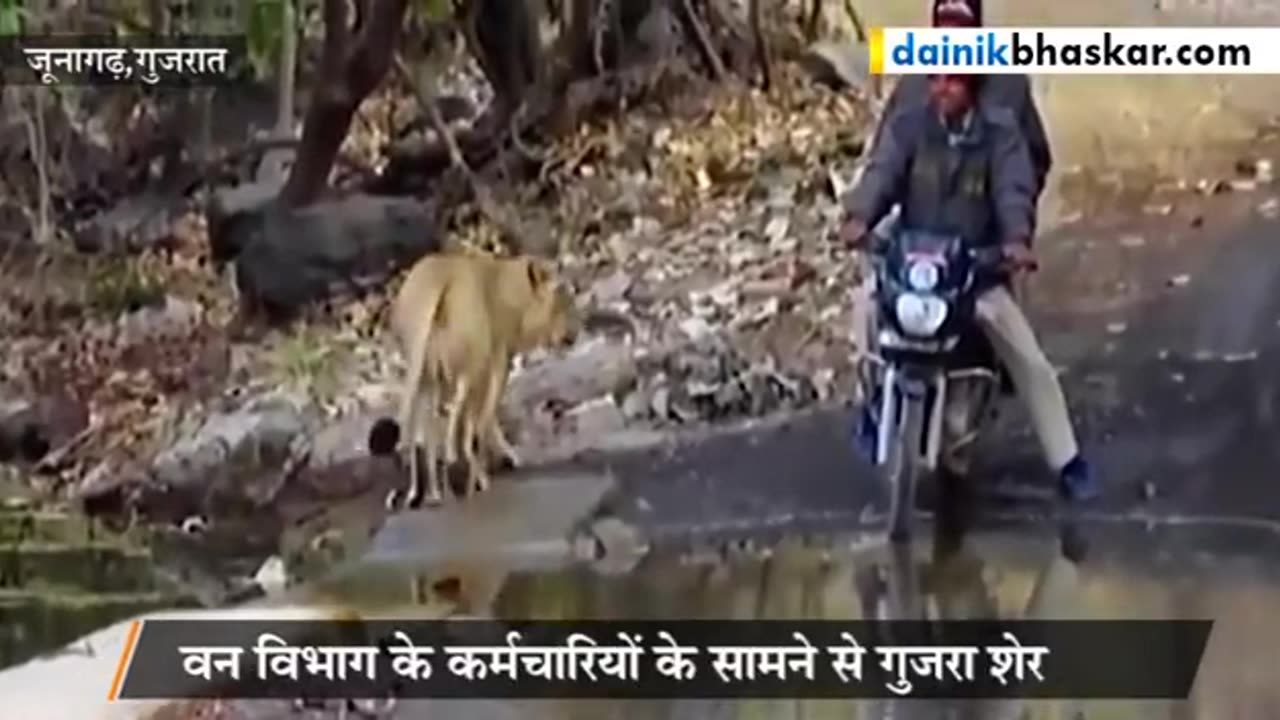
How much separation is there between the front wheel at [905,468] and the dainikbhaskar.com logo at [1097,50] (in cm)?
21

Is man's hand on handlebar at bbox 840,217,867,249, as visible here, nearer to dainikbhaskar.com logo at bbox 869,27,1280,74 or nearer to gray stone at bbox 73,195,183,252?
dainikbhaskar.com logo at bbox 869,27,1280,74

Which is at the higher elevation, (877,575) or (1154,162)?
(1154,162)

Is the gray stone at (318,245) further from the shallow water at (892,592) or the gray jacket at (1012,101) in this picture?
the gray jacket at (1012,101)

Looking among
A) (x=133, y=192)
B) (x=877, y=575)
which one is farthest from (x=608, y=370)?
(x=133, y=192)

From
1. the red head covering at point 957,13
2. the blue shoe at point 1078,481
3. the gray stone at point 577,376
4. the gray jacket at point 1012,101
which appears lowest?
the blue shoe at point 1078,481

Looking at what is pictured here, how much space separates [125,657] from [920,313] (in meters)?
0.53

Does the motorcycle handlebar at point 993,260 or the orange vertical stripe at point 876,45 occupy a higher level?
the orange vertical stripe at point 876,45

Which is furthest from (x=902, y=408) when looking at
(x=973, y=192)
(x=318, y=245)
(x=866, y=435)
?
(x=318, y=245)

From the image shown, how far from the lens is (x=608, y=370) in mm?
972

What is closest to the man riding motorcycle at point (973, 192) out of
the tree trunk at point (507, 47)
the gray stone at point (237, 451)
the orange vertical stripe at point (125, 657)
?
the tree trunk at point (507, 47)

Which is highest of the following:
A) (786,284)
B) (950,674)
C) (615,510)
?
(786,284)

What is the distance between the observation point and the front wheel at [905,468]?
97 centimetres

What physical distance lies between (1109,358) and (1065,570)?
132 millimetres

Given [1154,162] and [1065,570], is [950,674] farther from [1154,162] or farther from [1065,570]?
[1154,162]
